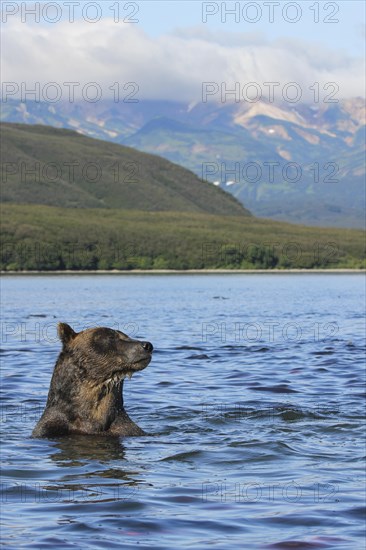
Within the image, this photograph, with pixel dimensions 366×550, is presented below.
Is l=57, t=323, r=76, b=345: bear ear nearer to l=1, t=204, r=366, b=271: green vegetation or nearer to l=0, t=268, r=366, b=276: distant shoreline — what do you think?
l=0, t=268, r=366, b=276: distant shoreline

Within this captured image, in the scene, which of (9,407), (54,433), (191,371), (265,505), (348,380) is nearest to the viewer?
(265,505)

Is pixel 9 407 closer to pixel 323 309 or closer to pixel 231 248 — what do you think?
pixel 323 309

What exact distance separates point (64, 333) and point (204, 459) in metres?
2.58

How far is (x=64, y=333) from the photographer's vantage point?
14008 mm

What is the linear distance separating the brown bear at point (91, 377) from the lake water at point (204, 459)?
0.85 ft

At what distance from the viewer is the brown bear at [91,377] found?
13.8 meters


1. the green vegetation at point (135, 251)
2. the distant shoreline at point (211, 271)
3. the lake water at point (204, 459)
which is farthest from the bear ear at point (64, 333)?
the green vegetation at point (135, 251)

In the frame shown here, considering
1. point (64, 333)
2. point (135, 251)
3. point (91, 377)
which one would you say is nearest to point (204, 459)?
point (91, 377)

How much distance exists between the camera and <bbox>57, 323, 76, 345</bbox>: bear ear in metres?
13.9

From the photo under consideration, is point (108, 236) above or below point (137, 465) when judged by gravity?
above

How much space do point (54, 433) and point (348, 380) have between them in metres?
11.3

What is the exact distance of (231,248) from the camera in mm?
181375

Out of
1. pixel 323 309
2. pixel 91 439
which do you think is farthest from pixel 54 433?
pixel 323 309

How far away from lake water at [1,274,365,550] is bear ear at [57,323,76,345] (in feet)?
4.47
